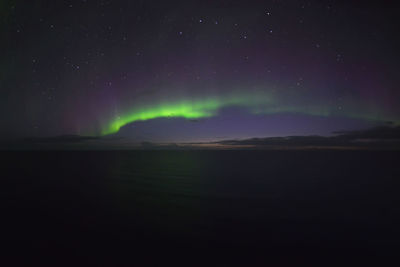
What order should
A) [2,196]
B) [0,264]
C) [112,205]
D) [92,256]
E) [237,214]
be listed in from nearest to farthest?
[0,264], [92,256], [237,214], [112,205], [2,196]

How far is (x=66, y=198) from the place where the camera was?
18.9m

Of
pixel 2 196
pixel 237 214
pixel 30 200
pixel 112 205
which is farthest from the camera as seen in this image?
pixel 2 196

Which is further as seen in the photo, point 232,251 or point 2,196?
point 2,196

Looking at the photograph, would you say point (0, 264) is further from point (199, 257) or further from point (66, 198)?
point (66, 198)

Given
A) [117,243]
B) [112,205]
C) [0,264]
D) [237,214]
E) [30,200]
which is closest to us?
[0,264]

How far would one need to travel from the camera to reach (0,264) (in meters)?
8.30

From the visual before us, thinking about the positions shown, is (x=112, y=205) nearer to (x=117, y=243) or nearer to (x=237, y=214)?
(x=117, y=243)

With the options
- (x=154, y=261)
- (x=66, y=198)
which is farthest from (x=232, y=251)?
(x=66, y=198)

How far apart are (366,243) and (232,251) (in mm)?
5947

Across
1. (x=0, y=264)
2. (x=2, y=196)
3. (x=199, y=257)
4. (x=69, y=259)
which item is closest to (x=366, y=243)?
(x=199, y=257)

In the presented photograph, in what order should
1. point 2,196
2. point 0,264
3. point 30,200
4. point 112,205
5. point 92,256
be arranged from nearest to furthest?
point 0,264
point 92,256
point 112,205
point 30,200
point 2,196

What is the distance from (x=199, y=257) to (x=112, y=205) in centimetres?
955

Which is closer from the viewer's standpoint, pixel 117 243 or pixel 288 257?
pixel 288 257

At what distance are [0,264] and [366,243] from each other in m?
14.2
